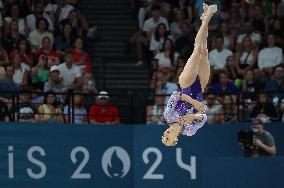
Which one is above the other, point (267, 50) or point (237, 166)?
point (267, 50)

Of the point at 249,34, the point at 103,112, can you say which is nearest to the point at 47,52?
the point at 103,112

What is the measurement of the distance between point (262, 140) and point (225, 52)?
2.80 metres

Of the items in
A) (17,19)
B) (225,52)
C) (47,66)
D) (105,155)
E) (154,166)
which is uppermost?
(17,19)

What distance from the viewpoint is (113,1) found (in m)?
21.1

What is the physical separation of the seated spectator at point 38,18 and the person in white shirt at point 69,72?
45.0 inches

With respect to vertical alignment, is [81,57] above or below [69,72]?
above

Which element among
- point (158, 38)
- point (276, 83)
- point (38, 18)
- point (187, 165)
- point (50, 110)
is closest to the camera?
point (187, 165)

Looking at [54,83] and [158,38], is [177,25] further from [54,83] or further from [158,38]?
[54,83]

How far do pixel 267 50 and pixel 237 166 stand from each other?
349 cm

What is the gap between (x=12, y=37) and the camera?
18922 mm

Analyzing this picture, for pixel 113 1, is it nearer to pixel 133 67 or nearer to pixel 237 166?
pixel 133 67

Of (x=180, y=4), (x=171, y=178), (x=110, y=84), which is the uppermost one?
(x=180, y=4)

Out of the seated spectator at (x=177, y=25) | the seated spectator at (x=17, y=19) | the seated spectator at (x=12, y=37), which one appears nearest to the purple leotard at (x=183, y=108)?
the seated spectator at (x=12, y=37)

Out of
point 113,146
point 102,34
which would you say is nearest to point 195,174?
point 113,146
